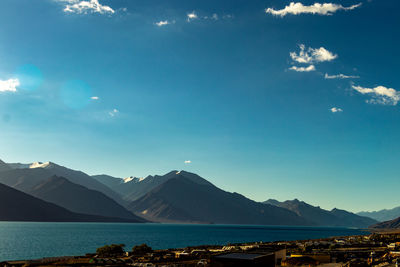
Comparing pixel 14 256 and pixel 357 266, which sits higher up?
pixel 357 266

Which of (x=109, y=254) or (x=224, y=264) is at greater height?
(x=224, y=264)

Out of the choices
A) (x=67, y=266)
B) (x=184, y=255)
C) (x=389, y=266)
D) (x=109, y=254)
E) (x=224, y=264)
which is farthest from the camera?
(x=109, y=254)

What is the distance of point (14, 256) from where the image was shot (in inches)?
5566

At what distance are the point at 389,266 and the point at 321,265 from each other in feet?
44.7

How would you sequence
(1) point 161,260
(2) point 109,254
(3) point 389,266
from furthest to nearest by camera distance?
(2) point 109,254, (1) point 161,260, (3) point 389,266

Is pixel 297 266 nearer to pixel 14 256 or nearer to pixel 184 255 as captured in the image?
pixel 184 255

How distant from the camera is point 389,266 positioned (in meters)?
67.3

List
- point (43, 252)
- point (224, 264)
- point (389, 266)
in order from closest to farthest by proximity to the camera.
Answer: point (224, 264) → point (389, 266) → point (43, 252)

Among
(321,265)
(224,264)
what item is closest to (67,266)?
(224,264)

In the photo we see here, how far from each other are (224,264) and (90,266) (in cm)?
3256

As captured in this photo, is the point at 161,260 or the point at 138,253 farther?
the point at 138,253

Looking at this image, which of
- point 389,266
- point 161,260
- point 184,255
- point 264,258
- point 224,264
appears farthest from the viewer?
point 184,255

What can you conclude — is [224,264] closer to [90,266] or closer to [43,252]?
[90,266]

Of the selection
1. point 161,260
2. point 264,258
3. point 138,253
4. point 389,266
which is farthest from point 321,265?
point 138,253
